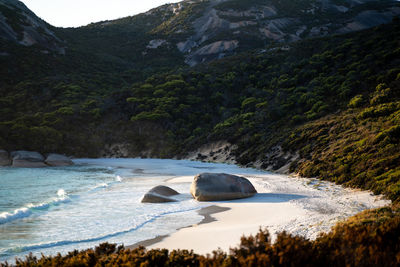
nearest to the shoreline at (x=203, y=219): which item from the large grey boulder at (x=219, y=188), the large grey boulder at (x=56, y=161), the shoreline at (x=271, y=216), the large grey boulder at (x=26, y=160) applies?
the shoreline at (x=271, y=216)

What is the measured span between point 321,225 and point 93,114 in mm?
43285

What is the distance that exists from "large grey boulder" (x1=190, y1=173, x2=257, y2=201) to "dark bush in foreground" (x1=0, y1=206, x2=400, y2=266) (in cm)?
766

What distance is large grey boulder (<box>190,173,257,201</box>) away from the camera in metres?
12.5

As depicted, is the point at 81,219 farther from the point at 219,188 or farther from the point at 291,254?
the point at 291,254

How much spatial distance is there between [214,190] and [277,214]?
11.8ft

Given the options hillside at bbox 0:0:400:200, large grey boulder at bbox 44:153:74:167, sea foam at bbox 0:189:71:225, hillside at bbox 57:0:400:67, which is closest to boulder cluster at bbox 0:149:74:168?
large grey boulder at bbox 44:153:74:167

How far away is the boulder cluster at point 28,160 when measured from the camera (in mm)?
30844

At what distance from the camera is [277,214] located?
954 cm

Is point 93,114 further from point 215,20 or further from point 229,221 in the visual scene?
point 215,20

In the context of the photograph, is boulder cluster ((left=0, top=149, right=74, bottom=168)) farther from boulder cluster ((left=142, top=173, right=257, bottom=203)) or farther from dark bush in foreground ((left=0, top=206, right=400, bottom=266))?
dark bush in foreground ((left=0, top=206, right=400, bottom=266))

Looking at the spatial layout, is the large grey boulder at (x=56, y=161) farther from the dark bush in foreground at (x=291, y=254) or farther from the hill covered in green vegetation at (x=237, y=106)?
the dark bush in foreground at (x=291, y=254)

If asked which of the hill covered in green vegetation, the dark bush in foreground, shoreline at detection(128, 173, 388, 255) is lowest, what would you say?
shoreline at detection(128, 173, 388, 255)

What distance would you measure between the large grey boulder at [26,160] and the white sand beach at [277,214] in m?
26.1

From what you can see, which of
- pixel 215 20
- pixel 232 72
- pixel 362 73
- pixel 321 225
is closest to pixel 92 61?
pixel 232 72
